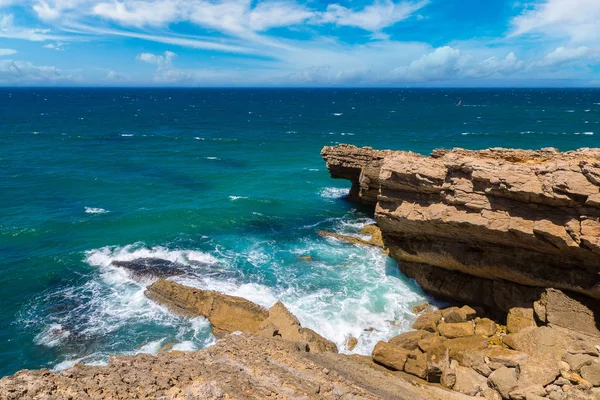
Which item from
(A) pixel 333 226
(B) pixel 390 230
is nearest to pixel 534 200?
(B) pixel 390 230

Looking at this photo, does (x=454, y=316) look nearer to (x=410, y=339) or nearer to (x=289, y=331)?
(x=410, y=339)

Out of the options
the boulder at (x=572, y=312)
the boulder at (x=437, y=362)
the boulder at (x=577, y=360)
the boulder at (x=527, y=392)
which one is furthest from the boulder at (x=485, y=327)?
the boulder at (x=527, y=392)

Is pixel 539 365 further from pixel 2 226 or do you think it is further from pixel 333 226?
pixel 2 226

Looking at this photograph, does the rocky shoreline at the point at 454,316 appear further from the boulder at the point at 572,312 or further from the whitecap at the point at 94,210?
the whitecap at the point at 94,210

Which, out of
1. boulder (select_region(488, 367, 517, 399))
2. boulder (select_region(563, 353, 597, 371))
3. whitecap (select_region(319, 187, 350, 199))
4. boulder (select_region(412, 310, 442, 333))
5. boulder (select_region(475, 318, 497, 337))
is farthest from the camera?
whitecap (select_region(319, 187, 350, 199))

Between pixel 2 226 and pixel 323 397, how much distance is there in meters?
39.8

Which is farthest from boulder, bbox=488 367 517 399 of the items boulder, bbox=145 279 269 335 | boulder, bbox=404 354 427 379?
boulder, bbox=145 279 269 335

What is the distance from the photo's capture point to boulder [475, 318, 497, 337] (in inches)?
847

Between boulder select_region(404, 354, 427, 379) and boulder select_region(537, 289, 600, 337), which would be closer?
boulder select_region(404, 354, 427, 379)

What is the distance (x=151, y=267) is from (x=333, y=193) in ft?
85.9

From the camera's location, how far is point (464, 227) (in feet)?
74.4

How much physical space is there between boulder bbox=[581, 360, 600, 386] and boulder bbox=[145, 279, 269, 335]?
15244mm

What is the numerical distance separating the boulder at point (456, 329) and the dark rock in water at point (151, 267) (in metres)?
19.0

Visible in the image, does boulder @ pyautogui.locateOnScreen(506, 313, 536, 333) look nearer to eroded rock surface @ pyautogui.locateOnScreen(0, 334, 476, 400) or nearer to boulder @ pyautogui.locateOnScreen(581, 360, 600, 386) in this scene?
boulder @ pyautogui.locateOnScreen(581, 360, 600, 386)
